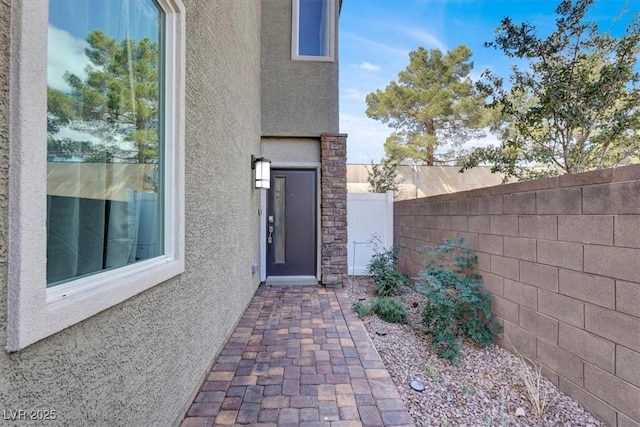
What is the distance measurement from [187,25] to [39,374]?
2448 mm

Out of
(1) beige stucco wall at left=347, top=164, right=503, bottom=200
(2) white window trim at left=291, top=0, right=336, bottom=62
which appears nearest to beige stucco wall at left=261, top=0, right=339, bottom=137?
(2) white window trim at left=291, top=0, right=336, bottom=62

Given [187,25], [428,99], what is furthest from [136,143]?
[428,99]

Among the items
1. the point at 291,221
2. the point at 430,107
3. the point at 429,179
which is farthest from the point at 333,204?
the point at 430,107

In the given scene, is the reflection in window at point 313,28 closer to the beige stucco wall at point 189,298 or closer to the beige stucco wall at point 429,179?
the beige stucco wall at point 189,298

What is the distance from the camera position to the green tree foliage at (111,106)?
131 cm

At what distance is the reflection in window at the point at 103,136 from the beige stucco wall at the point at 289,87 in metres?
4.17

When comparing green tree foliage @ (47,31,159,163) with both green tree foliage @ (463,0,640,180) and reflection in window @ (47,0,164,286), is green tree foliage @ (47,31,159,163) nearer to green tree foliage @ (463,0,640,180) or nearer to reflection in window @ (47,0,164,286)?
reflection in window @ (47,0,164,286)

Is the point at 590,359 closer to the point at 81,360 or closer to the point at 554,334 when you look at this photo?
the point at 554,334

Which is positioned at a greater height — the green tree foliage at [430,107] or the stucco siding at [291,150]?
the green tree foliage at [430,107]

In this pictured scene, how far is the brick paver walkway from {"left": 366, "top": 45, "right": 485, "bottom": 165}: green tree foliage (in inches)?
442

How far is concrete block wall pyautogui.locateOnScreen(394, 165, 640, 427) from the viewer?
2.13 m

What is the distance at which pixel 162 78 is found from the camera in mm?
2203

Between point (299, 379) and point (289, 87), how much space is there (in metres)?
5.35

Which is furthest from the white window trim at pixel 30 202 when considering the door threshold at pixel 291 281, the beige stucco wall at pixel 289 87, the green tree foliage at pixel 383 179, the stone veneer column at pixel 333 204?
the green tree foliage at pixel 383 179
